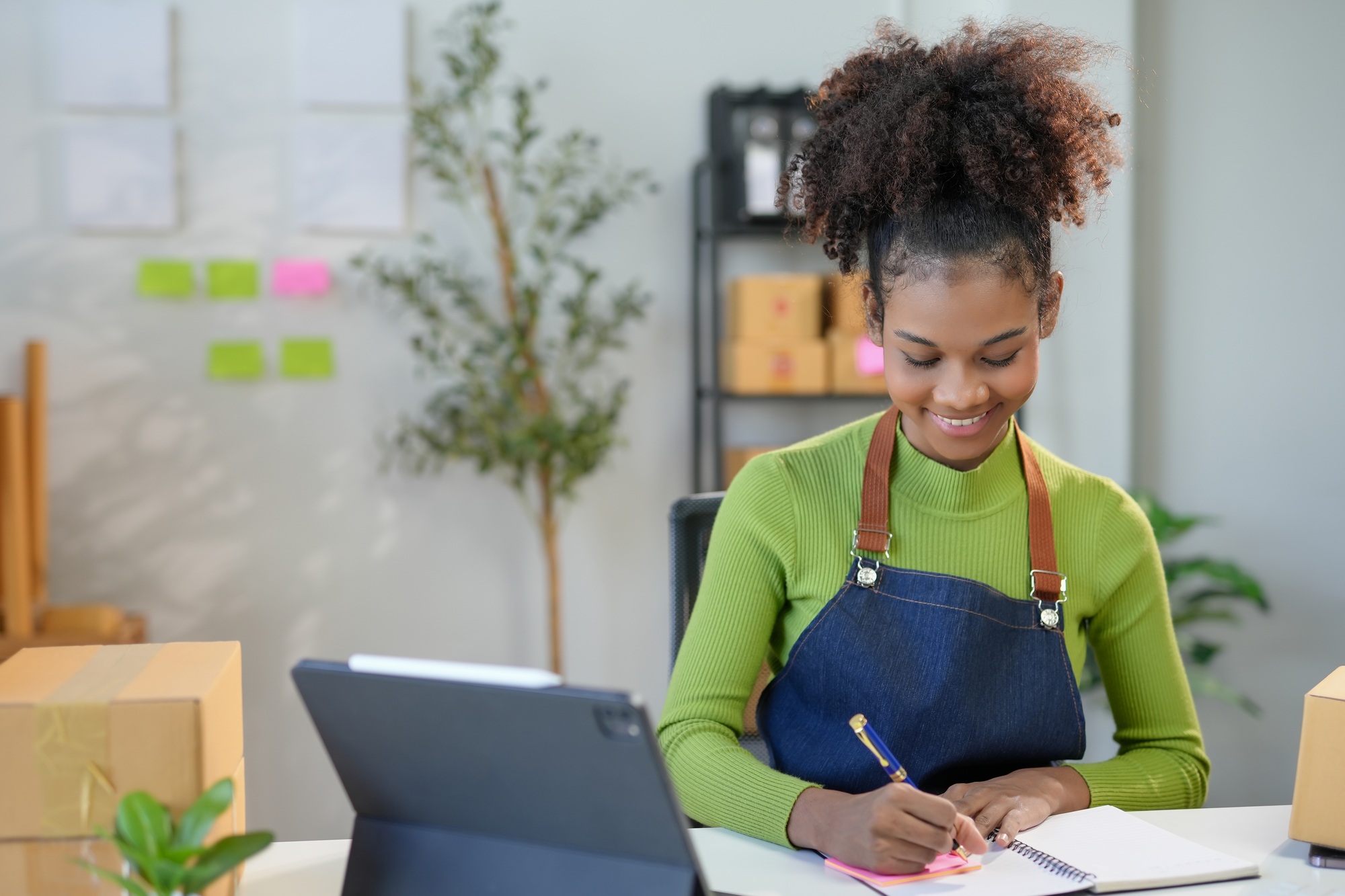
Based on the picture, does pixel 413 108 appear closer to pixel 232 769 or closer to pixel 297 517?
pixel 297 517

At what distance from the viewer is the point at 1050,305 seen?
1.29m

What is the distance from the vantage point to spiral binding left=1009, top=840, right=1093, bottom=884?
0.99 meters

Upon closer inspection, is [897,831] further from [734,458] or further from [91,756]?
[734,458]

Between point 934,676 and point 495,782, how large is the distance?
570 mm

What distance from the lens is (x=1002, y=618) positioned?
1.27 meters

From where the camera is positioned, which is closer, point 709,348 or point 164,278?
point 164,278

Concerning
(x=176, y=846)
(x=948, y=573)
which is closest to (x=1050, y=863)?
(x=948, y=573)

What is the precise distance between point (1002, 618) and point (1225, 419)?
205 cm

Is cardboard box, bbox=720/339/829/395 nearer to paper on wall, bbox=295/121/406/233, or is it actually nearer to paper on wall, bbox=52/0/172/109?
paper on wall, bbox=295/121/406/233

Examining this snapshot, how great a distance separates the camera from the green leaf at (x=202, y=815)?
771 mm

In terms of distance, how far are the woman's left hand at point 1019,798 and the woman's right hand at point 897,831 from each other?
2.4 inches

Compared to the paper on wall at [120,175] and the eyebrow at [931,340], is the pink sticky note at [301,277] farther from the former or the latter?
the eyebrow at [931,340]

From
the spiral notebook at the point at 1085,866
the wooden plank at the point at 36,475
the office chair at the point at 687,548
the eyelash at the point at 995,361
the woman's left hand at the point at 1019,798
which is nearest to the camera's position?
the spiral notebook at the point at 1085,866

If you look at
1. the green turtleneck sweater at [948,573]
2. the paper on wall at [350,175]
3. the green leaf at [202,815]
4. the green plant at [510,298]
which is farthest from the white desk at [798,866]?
the paper on wall at [350,175]
